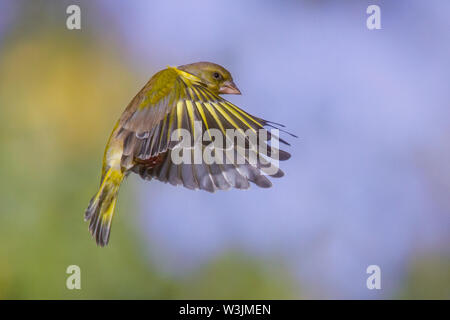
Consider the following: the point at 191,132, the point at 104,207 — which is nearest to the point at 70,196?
the point at 104,207

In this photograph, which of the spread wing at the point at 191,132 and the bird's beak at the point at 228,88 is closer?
the spread wing at the point at 191,132

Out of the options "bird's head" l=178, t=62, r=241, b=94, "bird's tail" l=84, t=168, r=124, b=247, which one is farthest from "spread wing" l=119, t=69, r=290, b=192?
"bird's head" l=178, t=62, r=241, b=94

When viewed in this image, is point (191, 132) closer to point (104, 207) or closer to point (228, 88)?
point (104, 207)

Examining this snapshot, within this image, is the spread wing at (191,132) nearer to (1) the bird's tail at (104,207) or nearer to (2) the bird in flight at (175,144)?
(2) the bird in flight at (175,144)

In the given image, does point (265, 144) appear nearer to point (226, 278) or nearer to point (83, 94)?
point (226, 278)

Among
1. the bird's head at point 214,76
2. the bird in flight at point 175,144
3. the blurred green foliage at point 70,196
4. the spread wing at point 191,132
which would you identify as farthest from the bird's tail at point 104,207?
the blurred green foliage at point 70,196
